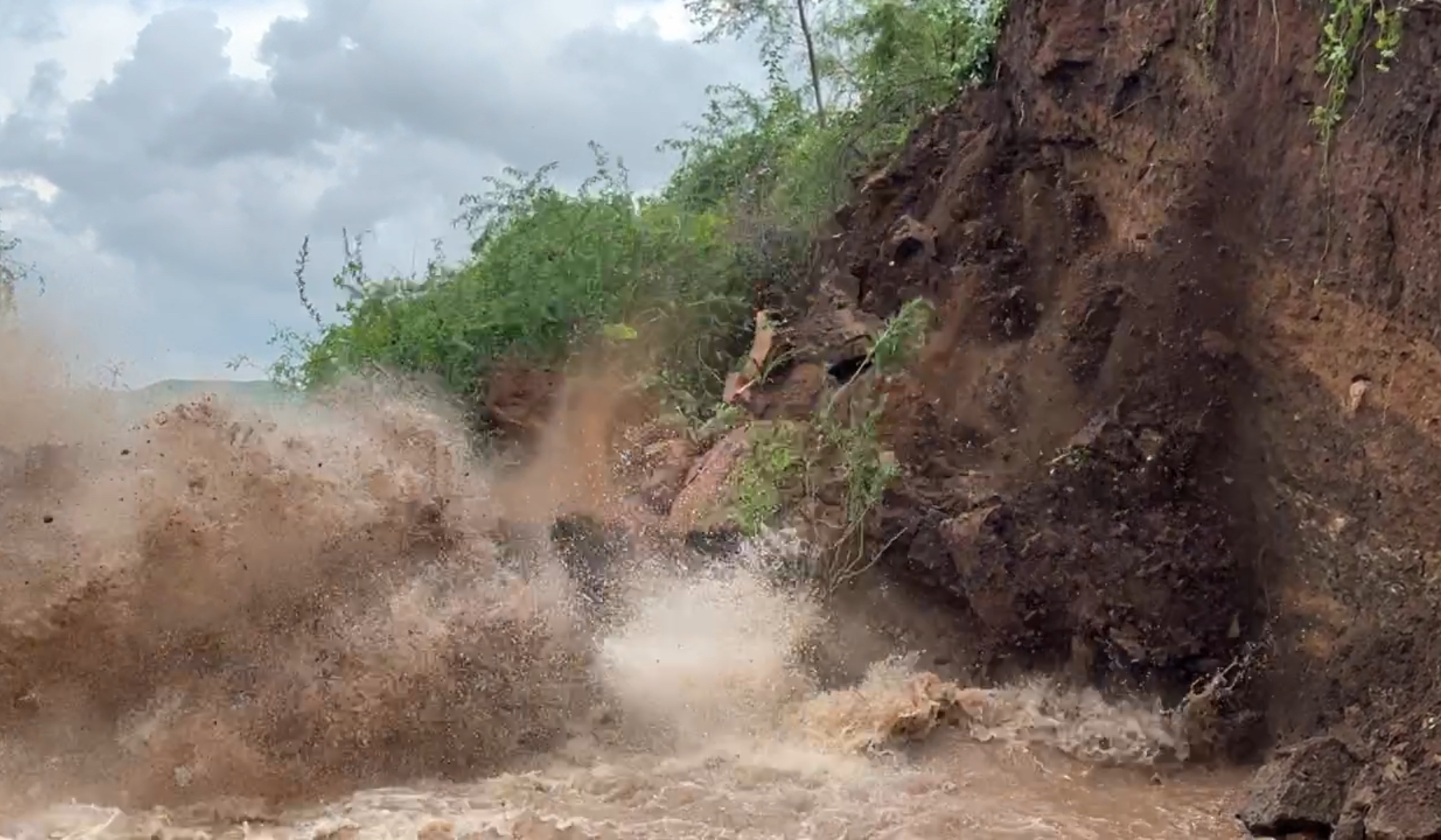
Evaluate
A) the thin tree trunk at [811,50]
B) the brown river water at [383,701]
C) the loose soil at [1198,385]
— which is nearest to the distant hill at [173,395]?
the brown river water at [383,701]

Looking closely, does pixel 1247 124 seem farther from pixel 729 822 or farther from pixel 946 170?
pixel 729 822

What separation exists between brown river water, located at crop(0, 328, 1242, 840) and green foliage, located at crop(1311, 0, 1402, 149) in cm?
307

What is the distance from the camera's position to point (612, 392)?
46.3 ft

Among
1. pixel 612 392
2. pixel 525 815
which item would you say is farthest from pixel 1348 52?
pixel 612 392

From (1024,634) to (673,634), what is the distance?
7.10 feet

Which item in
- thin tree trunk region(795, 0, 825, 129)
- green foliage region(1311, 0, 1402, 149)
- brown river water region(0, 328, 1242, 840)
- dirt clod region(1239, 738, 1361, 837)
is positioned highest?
thin tree trunk region(795, 0, 825, 129)

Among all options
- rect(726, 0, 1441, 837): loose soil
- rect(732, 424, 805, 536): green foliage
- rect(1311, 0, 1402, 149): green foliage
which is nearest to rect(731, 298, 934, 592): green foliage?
rect(732, 424, 805, 536): green foliage

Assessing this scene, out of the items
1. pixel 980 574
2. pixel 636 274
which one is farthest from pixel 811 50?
pixel 980 574

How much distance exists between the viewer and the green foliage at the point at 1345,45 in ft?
19.8

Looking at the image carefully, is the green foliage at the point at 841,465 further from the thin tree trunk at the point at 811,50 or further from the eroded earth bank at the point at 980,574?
the thin tree trunk at the point at 811,50

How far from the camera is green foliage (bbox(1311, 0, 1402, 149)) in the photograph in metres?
6.02

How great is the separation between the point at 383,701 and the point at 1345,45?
545cm

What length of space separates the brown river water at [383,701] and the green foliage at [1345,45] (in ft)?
10.1

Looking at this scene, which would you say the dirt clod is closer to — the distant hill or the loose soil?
the loose soil
